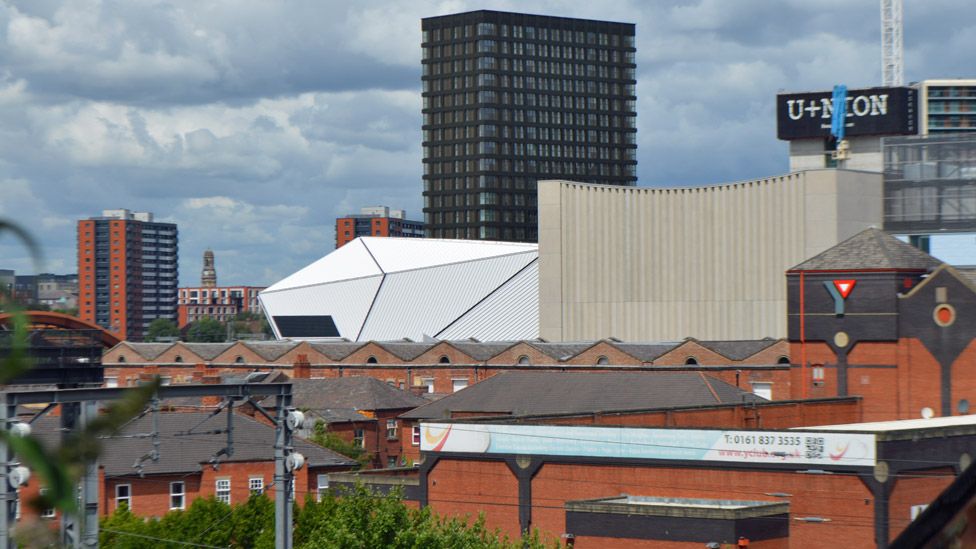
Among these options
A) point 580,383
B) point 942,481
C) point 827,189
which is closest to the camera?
point 942,481

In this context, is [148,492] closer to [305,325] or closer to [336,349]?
[336,349]

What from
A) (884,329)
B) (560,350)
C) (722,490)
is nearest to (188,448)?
(722,490)

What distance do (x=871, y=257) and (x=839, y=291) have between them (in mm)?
2413

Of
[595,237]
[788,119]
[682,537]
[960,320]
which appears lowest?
[682,537]

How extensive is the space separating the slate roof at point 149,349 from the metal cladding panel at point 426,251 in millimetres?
33018

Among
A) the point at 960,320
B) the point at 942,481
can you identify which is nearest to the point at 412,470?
the point at 942,481

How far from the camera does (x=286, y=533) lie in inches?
1133

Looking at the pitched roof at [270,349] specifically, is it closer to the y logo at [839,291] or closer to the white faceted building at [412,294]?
the white faceted building at [412,294]

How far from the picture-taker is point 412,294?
483ft

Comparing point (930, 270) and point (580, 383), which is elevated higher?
point (930, 270)

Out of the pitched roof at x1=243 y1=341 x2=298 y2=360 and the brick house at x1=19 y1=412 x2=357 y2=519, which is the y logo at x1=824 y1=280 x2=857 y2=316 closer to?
the brick house at x1=19 y1=412 x2=357 y2=519

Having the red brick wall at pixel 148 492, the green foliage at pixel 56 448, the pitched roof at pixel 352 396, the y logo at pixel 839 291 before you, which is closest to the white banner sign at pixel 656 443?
the red brick wall at pixel 148 492

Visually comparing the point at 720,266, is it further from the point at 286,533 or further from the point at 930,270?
the point at 286,533

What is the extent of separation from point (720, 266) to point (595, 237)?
43.2 ft
